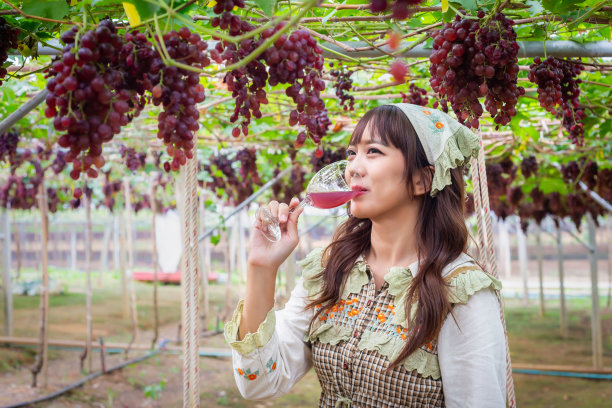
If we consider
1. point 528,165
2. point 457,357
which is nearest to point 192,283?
point 457,357

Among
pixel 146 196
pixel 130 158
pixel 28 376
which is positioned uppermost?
pixel 130 158

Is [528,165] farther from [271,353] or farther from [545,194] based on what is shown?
[271,353]

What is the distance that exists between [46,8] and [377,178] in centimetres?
80

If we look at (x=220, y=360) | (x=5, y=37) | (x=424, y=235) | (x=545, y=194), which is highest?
(x=5, y=37)

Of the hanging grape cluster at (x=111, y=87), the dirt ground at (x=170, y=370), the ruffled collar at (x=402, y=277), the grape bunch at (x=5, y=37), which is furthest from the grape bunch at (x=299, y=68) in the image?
the dirt ground at (x=170, y=370)

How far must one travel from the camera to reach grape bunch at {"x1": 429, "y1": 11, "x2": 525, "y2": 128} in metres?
1.23

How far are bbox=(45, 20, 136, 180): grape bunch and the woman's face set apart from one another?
67 cm

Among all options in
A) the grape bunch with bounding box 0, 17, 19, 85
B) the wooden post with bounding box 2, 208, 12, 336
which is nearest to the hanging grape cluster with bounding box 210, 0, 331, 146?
the grape bunch with bounding box 0, 17, 19, 85

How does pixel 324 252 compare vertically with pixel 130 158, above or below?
below

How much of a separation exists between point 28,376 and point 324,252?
573cm

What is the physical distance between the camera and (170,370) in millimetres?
6484

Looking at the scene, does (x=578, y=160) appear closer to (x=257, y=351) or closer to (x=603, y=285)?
(x=257, y=351)

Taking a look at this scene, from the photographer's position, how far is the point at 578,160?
5293 millimetres

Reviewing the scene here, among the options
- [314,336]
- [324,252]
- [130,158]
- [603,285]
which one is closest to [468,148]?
[324,252]
